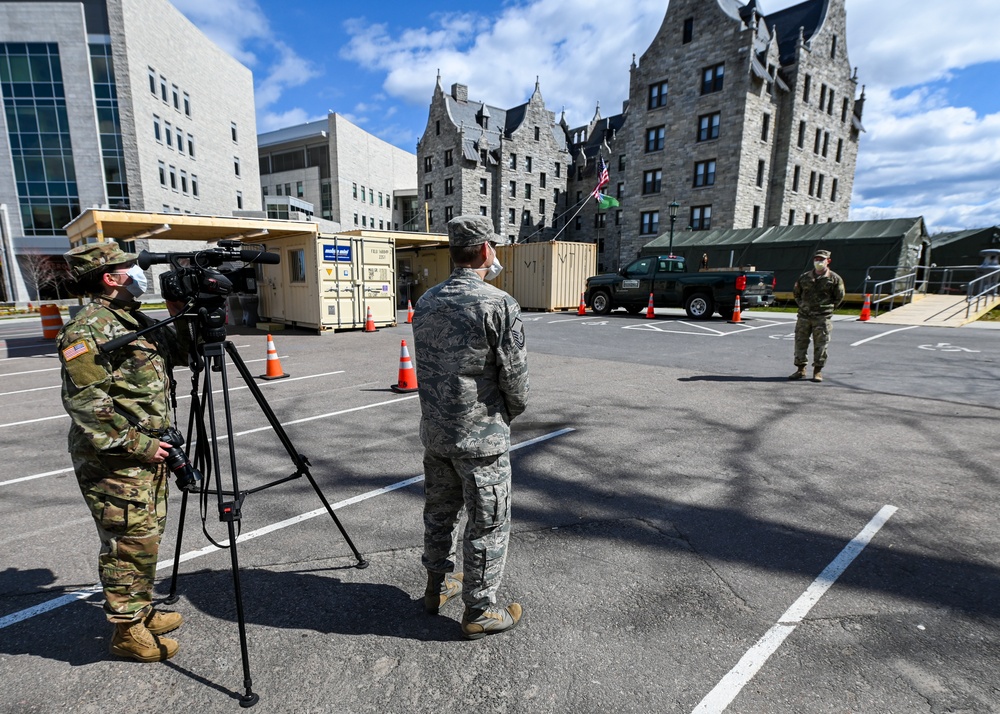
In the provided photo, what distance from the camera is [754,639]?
247cm

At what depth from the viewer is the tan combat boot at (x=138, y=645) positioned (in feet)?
7.68

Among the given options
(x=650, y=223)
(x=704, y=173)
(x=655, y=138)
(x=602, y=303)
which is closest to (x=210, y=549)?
(x=602, y=303)

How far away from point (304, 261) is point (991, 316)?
2189cm

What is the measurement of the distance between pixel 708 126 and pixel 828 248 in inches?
497

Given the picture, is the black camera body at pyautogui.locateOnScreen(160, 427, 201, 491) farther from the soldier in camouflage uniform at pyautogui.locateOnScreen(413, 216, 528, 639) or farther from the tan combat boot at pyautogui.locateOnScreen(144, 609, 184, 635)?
the soldier in camouflage uniform at pyautogui.locateOnScreen(413, 216, 528, 639)

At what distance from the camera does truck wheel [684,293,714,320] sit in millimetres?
16656

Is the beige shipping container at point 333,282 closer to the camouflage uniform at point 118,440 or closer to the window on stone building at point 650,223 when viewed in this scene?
the camouflage uniform at point 118,440

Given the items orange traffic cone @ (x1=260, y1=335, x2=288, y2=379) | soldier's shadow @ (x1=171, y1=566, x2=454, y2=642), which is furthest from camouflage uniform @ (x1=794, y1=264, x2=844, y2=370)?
orange traffic cone @ (x1=260, y1=335, x2=288, y2=379)

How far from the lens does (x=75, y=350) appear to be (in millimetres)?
2160

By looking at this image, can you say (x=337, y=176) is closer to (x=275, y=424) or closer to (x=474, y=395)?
(x=275, y=424)

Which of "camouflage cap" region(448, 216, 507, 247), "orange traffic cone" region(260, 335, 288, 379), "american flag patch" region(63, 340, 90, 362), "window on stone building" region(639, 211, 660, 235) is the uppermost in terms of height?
"window on stone building" region(639, 211, 660, 235)

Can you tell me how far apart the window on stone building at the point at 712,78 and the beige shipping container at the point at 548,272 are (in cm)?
1689

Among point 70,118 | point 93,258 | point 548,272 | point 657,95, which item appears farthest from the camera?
point 657,95

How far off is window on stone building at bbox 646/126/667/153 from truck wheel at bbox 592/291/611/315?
1962 cm
